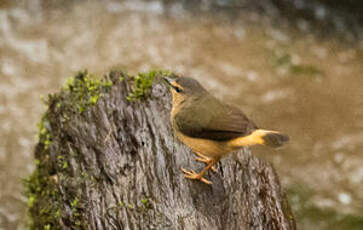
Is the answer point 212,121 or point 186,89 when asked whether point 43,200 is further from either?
point 212,121

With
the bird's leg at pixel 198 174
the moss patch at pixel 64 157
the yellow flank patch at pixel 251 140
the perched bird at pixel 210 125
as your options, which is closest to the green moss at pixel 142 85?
the moss patch at pixel 64 157

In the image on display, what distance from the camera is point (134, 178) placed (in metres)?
3.73

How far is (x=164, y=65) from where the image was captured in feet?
25.8

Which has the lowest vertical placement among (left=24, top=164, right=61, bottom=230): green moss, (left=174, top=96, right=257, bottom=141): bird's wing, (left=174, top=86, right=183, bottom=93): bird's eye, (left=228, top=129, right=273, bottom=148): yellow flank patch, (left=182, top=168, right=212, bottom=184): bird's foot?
(left=24, top=164, right=61, bottom=230): green moss

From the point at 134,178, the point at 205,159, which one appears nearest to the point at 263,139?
the point at 205,159

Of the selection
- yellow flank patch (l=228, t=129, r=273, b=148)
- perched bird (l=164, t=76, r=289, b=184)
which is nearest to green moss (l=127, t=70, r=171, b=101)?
perched bird (l=164, t=76, r=289, b=184)

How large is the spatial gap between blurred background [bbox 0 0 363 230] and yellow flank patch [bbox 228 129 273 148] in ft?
11.0

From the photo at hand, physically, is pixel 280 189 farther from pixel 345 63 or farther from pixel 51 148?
pixel 345 63

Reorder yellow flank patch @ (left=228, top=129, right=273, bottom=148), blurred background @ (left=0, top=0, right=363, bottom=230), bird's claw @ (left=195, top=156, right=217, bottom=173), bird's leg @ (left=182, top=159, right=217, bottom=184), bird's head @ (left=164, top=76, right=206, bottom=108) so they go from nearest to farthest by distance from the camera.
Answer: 1. yellow flank patch @ (left=228, top=129, right=273, bottom=148)
2. bird's head @ (left=164, top=76, right=206, bottom=108)
3. bird's leg @ (left=182, top=159, right=217, bottom=184)
4. bird's claw @ (left=195, top=156, right=217, bottom=173)
5. blurred background @ (left=0, top=0, right=363, bottom=230)

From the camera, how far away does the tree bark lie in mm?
3471

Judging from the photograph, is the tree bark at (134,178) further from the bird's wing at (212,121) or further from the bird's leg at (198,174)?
the bird's wing at (212,121)

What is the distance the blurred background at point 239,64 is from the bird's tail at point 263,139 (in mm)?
3368

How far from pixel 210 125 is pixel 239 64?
4.78m

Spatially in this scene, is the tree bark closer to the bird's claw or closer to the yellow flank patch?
the bird's claw
